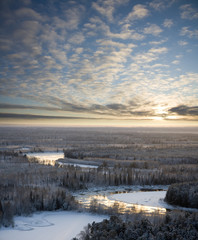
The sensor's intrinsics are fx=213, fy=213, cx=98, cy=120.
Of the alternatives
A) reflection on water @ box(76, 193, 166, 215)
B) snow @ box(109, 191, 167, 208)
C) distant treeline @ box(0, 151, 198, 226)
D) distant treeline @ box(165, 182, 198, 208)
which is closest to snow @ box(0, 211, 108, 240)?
distant treeline @ box(0, 151, 198, 226)

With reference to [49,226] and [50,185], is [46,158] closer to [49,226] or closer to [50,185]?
[50,185]

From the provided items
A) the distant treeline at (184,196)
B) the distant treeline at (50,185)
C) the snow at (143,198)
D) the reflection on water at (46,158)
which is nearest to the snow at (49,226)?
the distant treeline at (50,185)

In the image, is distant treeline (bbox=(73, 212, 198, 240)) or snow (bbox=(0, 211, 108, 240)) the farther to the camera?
snow (bbox=(0, 211, 108, 240))

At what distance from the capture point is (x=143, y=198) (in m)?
13.6

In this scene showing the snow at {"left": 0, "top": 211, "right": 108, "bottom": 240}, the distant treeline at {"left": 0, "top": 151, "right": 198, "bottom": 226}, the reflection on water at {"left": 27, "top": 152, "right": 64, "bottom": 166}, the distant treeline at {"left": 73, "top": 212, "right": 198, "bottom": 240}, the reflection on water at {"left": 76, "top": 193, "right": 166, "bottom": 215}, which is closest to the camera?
the distant treeline at {"left": 73, "top": 212, "right": 198, "bottom": 240}

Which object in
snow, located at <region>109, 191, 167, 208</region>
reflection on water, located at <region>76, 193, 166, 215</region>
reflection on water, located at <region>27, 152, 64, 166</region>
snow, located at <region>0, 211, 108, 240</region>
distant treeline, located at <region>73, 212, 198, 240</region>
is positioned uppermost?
distant treeline, located at <region>73, 212, 198, 240</region>

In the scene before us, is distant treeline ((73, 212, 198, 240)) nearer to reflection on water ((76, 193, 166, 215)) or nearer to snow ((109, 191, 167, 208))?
reflection on water ((76, 193, 166, 215))

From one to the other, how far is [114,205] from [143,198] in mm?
3385

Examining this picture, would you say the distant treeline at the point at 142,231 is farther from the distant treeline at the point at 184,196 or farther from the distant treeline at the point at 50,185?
the distant treeline at the point at 184,196

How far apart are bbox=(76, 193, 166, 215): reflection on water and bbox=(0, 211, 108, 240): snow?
3.02 feet

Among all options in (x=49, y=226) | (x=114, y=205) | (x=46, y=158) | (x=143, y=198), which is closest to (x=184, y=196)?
(x=143, y=198)

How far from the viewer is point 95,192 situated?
49.5 ft

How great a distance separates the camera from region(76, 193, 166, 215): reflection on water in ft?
34.9

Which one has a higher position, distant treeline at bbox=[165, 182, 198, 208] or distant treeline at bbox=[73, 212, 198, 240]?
distant treeline at bbox=[73, 212, 198, 240]
